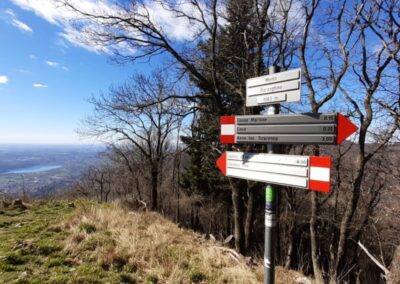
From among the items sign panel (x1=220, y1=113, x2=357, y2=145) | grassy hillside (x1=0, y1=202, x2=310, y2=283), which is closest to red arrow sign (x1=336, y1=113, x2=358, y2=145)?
sign panel (x1=220, y1=113, x2=357, y2=145)

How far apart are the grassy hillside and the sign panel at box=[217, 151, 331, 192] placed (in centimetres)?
229

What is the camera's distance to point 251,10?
902cm

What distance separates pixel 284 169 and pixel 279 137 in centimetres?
25

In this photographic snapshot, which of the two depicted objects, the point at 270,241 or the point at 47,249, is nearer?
the point at 270,241

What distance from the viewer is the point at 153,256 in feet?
14.7

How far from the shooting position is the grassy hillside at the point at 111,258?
3.73m

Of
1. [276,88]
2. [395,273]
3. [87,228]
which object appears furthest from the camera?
[87,228]

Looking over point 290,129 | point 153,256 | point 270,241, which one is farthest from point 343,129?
point 153,256

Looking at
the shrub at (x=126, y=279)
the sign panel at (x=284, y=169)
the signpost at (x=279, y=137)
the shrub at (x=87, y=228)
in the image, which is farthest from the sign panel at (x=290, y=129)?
the shrub at (x=87, y=228)

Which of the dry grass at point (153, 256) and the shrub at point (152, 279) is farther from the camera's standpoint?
the dry grass at point (153, 256)

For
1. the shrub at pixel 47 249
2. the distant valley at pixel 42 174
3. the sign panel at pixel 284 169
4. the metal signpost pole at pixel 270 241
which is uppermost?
the sign panel at pixel 284 169

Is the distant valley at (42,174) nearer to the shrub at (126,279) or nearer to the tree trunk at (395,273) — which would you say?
the shrub at (126,279)

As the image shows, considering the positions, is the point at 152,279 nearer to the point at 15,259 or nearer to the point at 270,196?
the point at 15,259

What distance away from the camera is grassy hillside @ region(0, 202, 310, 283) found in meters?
3.73
